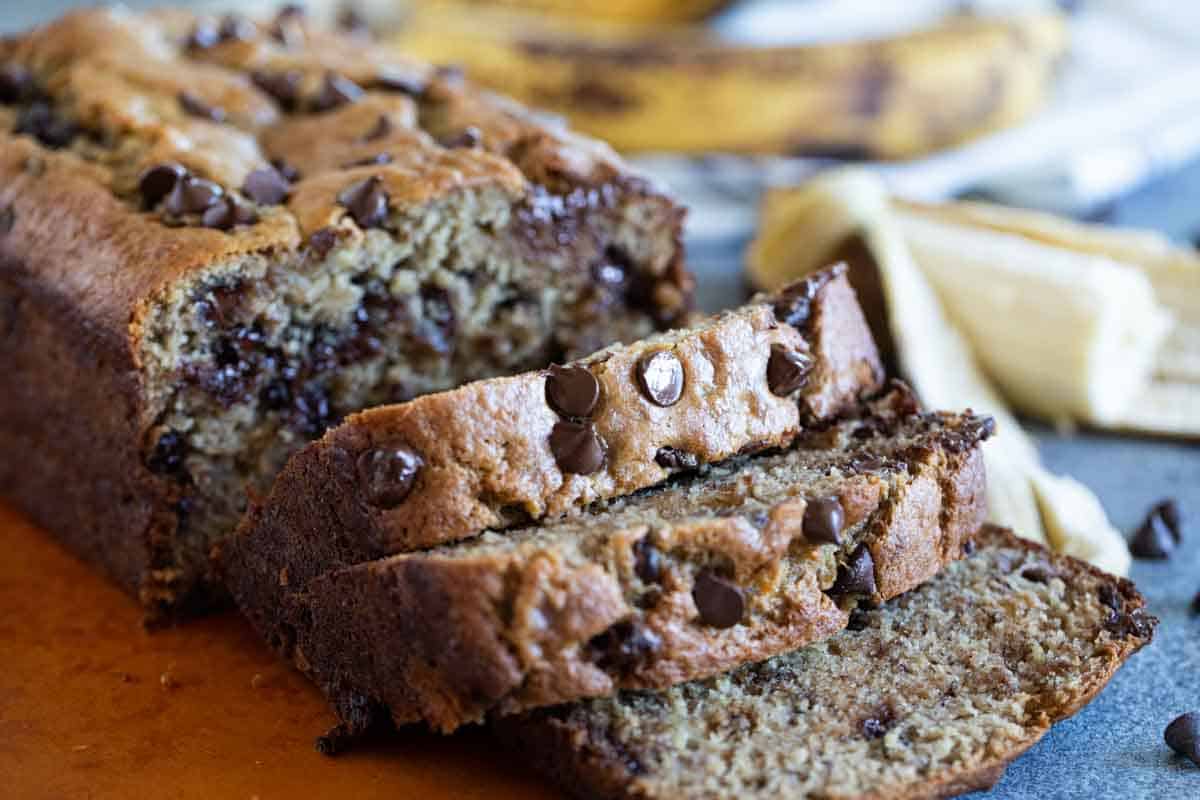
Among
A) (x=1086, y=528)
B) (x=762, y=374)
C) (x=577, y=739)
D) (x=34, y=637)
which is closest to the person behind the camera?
(x=577, y=739)

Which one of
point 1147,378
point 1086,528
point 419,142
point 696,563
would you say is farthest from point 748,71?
point 696,563

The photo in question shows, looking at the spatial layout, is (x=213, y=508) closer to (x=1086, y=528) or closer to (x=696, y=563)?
(x=696, y=563)

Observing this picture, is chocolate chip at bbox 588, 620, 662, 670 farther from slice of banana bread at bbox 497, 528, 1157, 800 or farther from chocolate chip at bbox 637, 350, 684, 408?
chocolate chip at bbox 637, 350, 684, 408

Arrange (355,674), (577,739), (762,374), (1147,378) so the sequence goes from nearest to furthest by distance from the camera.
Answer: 1. (577,739)
2. (355,674)
3. (762,374)
4. (1147,378)

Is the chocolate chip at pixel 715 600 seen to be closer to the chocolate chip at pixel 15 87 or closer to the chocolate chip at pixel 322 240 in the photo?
the chocolate chip at pixel 322 240

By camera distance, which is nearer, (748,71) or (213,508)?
(213,508)

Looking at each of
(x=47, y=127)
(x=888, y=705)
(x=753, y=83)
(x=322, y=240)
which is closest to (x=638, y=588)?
(x=888, y=705)

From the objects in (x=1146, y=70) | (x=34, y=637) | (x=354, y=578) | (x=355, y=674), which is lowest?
(x=34, y=637)

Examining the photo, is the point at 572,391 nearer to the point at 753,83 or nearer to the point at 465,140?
the point at 465,140
